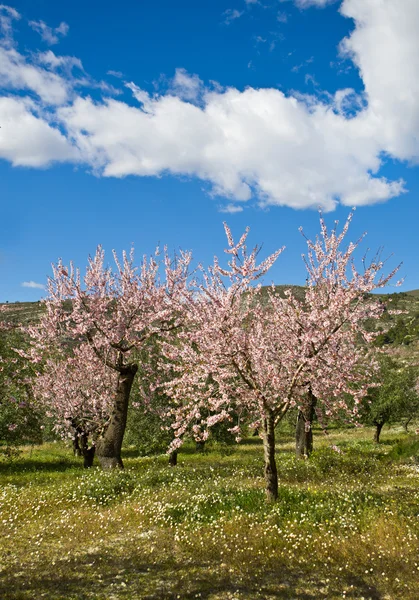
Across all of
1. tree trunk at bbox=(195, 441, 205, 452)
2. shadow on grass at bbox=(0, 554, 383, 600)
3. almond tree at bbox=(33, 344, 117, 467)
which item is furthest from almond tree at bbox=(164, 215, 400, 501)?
tree trunk at bbox=(195, 441, 205, 452)

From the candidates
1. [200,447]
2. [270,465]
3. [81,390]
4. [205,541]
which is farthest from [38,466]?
[205,541]

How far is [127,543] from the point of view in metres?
10.8

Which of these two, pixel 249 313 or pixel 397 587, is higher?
pixel 249 313

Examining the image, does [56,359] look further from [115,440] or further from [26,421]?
[115,440]

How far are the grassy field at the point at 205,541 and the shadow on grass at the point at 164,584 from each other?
0.9 inches

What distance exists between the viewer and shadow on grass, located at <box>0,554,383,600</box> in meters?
7.97

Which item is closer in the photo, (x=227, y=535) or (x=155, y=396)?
(x=227, y=535)

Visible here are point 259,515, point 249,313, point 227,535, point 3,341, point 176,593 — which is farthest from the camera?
point 3,341

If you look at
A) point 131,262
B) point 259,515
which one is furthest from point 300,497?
point 131,262

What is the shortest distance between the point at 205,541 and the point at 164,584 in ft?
7.30

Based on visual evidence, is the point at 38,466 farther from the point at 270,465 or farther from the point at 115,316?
the point at 270,465

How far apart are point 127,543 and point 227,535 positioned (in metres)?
2.57

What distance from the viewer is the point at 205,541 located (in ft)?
34.5

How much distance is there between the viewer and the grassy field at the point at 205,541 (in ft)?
27.5
